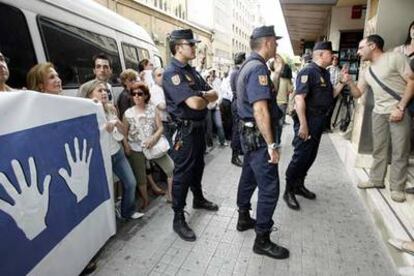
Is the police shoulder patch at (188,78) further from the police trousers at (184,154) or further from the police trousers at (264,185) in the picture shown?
the police trousers at (264,185)

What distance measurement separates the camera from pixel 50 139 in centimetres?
165

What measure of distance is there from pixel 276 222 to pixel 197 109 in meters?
1.36

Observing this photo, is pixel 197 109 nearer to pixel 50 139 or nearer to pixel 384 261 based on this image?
pixel 50 139

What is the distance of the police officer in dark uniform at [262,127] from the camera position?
2049mm

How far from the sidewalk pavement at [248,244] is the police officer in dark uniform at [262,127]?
19 cm

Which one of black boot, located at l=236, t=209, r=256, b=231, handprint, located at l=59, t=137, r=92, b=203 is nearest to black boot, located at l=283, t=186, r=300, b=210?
black boot, located at l=236, t=209, r=256, b=231

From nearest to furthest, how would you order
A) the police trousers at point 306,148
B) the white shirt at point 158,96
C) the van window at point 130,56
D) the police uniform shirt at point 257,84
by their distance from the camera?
1. the police uniform shirt at point 257,84
2. the police trousers at point 306,148
3. the white shirt at point 158,96
4. the van window at point 130,56

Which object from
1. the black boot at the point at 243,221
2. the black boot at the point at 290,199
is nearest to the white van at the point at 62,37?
the black boot at the point at 243,221

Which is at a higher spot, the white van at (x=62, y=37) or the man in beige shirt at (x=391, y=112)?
the white van at (x=62, y=37)

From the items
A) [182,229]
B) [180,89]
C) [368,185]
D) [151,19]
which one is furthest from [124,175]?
[151,19]

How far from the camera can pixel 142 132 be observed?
9.32ft

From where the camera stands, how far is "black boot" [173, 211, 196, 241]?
2.49 meters

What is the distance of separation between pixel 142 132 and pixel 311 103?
174cm

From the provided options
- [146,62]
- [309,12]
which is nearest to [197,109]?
[146,62]
